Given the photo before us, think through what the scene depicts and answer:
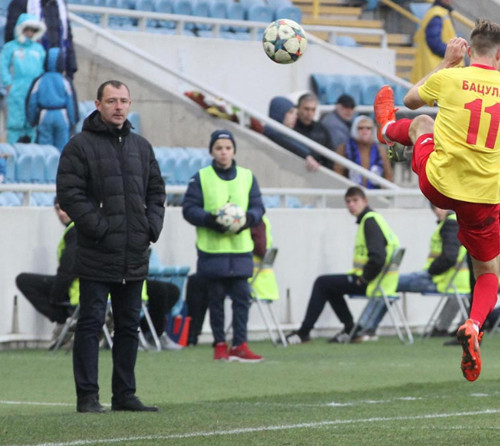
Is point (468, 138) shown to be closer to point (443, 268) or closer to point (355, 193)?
point (355, 193)

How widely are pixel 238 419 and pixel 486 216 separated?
189 centimetres

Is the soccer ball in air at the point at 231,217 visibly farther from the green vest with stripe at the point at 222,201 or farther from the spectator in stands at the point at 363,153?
the spectator in stands at the point at 363,153

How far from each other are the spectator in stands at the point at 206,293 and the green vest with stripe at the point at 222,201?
1.84 m

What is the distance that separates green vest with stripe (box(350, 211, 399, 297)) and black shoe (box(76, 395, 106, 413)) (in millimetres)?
7057

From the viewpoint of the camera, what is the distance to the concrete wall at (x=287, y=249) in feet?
47.9

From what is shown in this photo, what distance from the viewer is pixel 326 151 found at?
18.6 m

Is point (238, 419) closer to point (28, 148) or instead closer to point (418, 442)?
point (418, 442)

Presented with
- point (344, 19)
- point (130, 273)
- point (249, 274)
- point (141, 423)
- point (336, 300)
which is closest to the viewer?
point (141, 423)

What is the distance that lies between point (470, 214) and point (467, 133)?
18.9 inches

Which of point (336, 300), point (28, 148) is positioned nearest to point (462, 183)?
point (336, 300)

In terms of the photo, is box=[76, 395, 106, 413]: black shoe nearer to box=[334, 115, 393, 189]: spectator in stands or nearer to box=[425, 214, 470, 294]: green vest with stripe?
box=[425, 214, 470, 294]: green vest with stripe

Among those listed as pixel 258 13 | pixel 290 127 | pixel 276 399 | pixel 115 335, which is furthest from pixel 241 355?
pixel 258 13

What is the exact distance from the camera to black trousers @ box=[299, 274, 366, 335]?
1597 cm

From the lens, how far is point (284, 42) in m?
9.78
